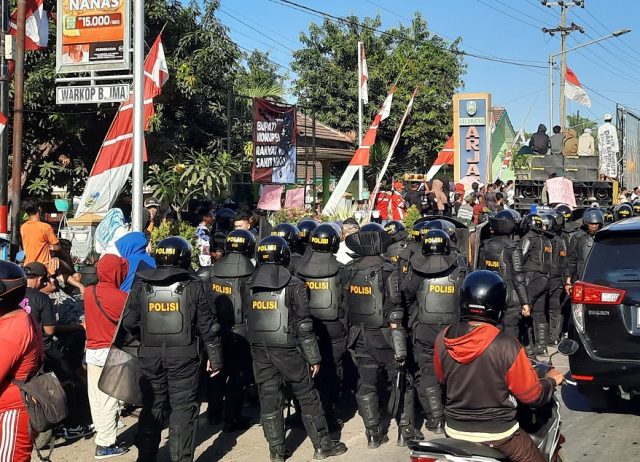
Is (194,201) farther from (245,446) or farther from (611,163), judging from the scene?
(611,163)

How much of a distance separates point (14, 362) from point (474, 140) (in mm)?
21840

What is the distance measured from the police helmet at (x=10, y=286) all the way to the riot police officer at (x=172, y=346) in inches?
76.4

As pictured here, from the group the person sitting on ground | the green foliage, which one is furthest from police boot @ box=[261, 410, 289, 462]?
the person sitting on ground

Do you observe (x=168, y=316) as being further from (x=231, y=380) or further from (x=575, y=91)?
(x=575, y=91)

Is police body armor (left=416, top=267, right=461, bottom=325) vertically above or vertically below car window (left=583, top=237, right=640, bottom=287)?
below

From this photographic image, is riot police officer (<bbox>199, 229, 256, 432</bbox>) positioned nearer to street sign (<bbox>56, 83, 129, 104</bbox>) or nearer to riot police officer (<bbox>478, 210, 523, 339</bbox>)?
street sign (<bbox>56, 83, 129, 104</bbox>)

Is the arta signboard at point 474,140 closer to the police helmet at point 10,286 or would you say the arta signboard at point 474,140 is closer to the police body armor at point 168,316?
the police body armor at point 168,316

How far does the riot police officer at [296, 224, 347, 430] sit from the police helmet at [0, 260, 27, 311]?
11.7 feet

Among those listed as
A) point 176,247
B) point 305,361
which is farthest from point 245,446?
point 176,247

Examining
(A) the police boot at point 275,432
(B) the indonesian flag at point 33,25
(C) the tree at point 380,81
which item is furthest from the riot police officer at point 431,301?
(C) the tree at point 380,81

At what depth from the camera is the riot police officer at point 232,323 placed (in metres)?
7.52

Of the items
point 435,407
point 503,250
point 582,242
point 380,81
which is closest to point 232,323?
point 435,407

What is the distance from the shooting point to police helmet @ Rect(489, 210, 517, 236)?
419 inches

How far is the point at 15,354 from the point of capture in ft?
13.2
